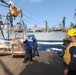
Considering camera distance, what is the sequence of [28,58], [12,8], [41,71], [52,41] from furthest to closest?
[52,41] → [12,8] → [28,58] → [41,71]

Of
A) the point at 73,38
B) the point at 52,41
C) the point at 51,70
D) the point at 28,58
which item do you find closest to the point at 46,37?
the point at 52,41

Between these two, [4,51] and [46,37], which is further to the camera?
[46,37]

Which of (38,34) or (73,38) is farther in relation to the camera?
(38,34)

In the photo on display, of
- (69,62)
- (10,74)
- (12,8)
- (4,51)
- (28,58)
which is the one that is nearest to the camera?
(69,62)

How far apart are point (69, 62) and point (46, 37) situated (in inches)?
1573

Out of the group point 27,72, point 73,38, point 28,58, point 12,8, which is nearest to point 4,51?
point 28,58

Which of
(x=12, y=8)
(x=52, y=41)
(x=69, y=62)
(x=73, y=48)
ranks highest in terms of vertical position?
(x=12, y=8)

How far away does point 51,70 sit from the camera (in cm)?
1090

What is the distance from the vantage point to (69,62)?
471 centimetres

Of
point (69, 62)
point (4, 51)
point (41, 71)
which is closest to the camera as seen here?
point (69, 62)

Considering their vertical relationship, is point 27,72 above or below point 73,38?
below

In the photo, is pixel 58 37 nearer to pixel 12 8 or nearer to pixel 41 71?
pixel 12 8

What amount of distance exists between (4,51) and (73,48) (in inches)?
465

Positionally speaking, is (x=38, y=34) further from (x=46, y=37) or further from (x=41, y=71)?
(x=41, y=71)
